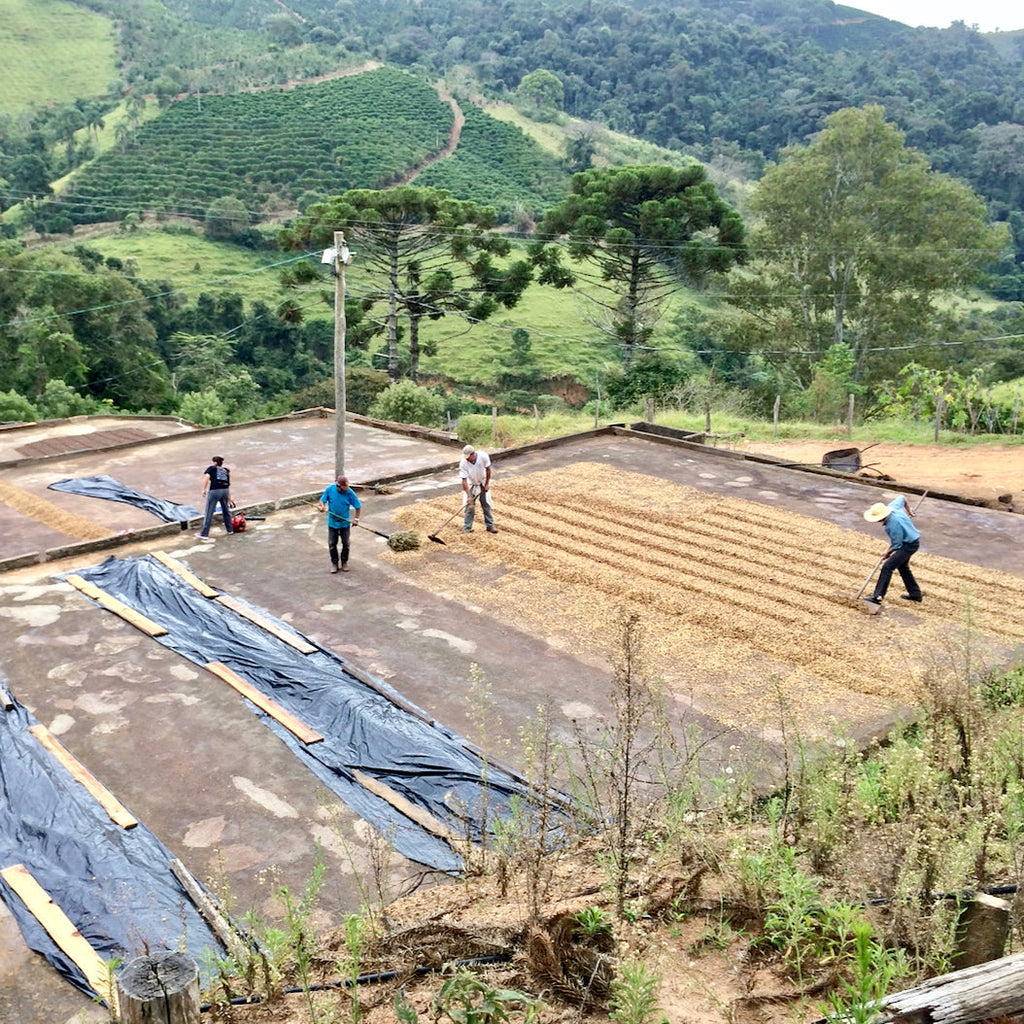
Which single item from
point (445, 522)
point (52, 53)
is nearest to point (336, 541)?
point (445, 522)

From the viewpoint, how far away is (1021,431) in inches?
710

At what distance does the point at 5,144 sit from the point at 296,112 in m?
19.8

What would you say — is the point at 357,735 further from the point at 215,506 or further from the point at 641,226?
the point at 641,226

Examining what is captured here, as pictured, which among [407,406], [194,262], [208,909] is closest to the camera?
Answer: [208,909]

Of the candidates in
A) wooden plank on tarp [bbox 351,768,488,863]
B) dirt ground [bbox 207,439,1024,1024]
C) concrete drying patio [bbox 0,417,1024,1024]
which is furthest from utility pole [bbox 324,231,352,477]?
wooden plank on tarp [bbox 351,768,488,863]

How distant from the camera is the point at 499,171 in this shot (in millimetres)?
66250

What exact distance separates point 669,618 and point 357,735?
337 centimetres

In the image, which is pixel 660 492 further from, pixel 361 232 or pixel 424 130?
pixel 424 130

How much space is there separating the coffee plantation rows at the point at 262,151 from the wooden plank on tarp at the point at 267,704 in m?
52.9

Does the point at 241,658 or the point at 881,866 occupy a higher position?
the point at 881,866

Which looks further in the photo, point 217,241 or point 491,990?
point 217,241

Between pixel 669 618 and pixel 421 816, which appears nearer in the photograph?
pixel 421 816

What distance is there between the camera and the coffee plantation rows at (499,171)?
196ft

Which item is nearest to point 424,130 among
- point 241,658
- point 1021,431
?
point 1021,431
